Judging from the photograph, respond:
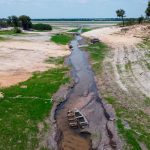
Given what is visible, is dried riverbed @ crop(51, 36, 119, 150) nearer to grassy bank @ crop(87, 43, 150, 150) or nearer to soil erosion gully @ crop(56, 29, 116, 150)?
soil erosion gully @ crop(56, 29, 116, 150)

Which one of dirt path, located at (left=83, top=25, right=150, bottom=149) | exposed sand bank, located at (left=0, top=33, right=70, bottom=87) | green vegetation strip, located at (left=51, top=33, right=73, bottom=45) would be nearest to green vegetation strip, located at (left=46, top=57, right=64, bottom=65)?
exposed sand bank, located at (left=0, top=33, right=70, bottom=87)

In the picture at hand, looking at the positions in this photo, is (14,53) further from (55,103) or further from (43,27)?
(43,27)

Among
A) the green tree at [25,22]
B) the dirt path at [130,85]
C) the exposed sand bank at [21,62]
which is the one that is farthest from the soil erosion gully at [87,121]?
the green tree at [25,22]

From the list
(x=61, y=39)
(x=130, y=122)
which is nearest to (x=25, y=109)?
(x=130, y=122)

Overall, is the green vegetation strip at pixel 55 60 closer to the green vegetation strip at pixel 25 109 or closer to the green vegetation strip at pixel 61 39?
the green vegetation strip at pixel 25 109

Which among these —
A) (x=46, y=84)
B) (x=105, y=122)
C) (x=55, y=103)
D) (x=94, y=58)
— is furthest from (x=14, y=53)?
(x=105, y=122)
